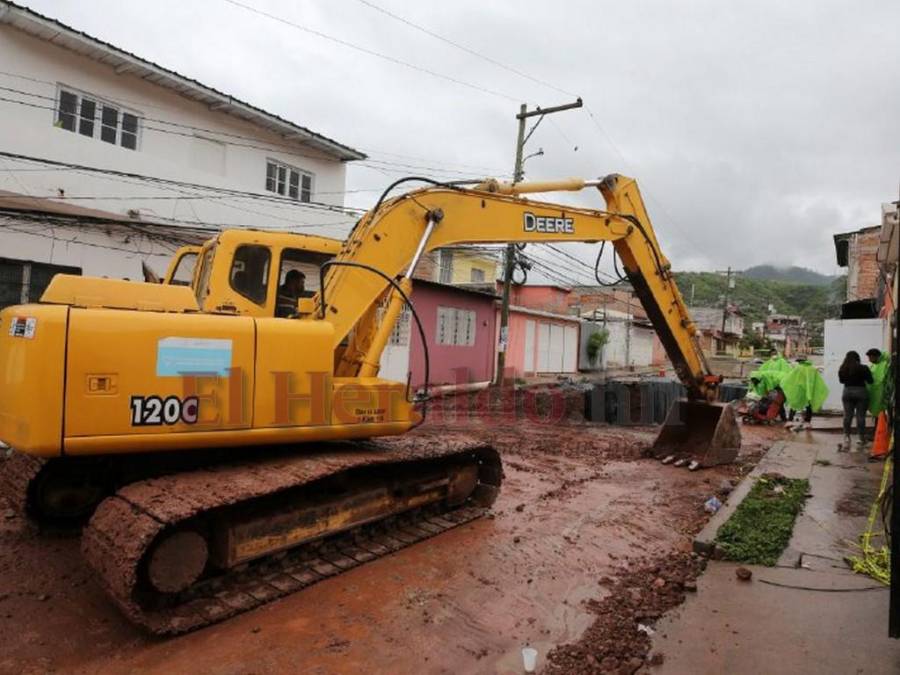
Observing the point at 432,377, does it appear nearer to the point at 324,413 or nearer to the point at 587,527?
the point at 587,527

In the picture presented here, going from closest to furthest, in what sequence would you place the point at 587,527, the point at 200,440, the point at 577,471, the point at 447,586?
the point at 200,440 → the point at 447,586 → the point at 587,527 → the point at 577,471

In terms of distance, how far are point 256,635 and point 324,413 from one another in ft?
5.01

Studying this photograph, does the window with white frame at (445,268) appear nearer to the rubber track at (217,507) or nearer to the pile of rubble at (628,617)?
the rubber track at (217,507)

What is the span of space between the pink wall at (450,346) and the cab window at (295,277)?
11.4 m

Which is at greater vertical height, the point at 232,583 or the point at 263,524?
the point at 263,524

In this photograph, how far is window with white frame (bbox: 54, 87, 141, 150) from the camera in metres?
12.0

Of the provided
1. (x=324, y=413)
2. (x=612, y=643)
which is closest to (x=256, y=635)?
(x=324, y=413)

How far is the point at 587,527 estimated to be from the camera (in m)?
5.96

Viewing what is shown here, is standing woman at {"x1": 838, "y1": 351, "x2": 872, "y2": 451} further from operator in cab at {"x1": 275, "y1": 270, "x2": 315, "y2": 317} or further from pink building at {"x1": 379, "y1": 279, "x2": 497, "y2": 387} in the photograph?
pink building at {"x1": 379, "y1": 279, "x2": 497, "y2": 387}

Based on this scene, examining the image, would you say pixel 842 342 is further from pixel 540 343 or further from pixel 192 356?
pixel 192 356

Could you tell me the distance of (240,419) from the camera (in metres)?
4.13

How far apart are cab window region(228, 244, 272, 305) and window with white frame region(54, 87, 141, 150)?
9.37 metres

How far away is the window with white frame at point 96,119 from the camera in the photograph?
11969mm

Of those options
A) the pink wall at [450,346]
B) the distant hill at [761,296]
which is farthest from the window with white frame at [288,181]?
the distant hill at [761,296]
